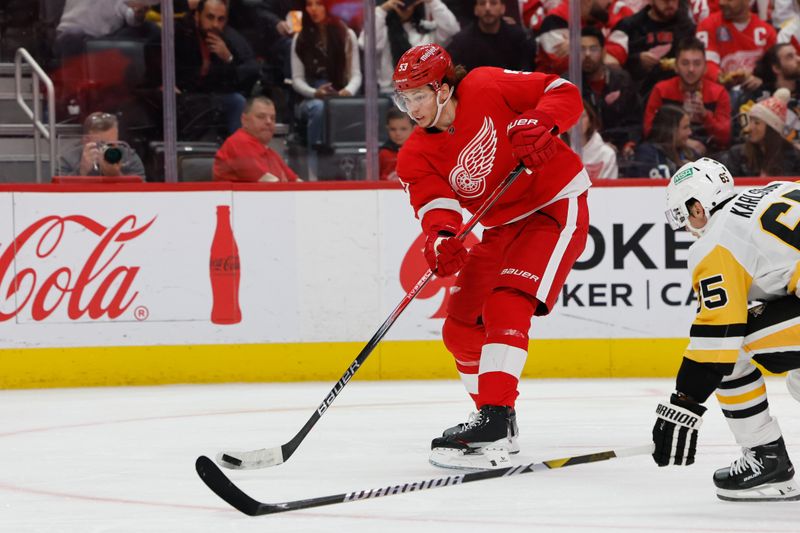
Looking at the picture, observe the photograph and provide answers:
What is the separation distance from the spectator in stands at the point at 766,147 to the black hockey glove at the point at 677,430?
3.50 m

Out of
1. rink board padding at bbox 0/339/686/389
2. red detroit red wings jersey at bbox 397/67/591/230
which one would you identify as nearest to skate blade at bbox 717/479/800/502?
red detroit red wings jersey at bbox 397/67/591/230

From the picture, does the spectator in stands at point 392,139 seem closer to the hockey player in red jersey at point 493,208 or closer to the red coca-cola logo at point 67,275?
the red coca-cola logo at point 67,275

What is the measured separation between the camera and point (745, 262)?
2.70 m

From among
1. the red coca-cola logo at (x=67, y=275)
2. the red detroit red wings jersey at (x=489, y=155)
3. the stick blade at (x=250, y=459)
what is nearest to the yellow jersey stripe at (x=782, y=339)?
the red detroit red wings jersey at (x=489, y=155)

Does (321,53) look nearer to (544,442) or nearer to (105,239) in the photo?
(105,239)

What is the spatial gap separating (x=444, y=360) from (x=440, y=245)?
239cm

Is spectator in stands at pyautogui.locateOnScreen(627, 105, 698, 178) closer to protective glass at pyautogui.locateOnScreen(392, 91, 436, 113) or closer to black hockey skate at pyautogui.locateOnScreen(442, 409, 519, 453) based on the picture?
black hockey skate at pyautogui.locateOnScreen(442, 409, 519, 453)

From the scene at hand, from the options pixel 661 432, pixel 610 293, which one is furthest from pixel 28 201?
pixel 661 432

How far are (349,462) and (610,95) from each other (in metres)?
3.02

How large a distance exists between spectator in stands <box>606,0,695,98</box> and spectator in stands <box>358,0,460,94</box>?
33.3 inches

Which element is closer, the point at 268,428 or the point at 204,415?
the point at 268,428

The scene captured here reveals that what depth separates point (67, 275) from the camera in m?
5.70

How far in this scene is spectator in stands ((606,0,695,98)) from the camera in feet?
20.4

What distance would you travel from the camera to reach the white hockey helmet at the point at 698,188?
9.13ft
